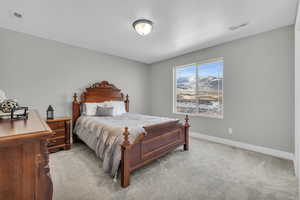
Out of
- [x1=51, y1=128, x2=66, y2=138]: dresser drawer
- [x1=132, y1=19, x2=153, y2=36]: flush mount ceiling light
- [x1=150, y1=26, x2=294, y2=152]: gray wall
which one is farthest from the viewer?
[x1=51, y1=128, x2=66, y2=138]: dresser drawer

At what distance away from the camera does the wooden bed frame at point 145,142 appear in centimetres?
180

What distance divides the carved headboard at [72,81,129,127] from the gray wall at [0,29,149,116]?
156mm

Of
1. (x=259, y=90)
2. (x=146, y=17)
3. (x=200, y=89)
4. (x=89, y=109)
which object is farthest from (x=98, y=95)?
(x=259, y=90)

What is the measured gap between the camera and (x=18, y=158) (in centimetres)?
72

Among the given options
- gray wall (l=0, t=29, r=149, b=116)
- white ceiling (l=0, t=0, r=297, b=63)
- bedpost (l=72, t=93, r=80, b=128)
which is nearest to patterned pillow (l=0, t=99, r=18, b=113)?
white ceiling (l=0, t=0, r=297, b=63)

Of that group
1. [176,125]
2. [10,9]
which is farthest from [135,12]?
[176,125]

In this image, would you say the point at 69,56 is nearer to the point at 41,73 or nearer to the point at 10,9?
the point at 41,73

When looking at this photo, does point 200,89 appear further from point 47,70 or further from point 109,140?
point 47,70

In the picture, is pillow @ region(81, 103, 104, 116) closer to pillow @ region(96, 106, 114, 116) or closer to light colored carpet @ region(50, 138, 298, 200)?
pillow @ region(96, 106, 114, 116)

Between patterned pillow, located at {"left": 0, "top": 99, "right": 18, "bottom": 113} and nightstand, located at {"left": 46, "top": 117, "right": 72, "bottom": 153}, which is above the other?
patterned pillow, located at {"left": 0, "top": 99, "right": 18, "bottom": 113}

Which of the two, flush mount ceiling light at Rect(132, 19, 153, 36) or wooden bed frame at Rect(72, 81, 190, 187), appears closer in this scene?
wooden bed frame at Rect(72, 81, 190, 187)

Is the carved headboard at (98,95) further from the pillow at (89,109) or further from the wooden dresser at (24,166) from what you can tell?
the wooden dresser at (24,166)

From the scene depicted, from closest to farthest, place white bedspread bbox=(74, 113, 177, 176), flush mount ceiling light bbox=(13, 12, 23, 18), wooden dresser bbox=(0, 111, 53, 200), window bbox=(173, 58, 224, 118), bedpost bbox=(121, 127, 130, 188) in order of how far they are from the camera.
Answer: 1. wooden dresser bbox=(0, 111, 53, 200)
2. bedpost bbox=(121, 127, 130, 188)
3. white bedspread bbox=(74, 113, 177, 176)
4. flush mount ceiling light bbox=(13, 12, 23, 18)
5. window bbox=(173, 58, 224, 118)

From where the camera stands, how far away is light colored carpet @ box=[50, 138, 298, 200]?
1638 mm
